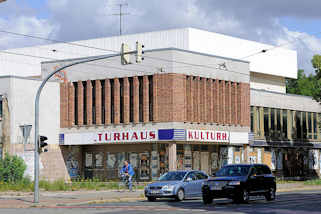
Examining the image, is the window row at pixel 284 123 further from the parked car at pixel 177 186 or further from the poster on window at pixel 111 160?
the parked car at pixel 177 186

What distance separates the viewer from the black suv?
2769 centimetres

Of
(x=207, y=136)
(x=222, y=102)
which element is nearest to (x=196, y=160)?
(x=207, y=136)

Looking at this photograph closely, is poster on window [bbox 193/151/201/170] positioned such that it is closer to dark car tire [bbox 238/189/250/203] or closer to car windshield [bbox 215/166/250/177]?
car windshield [bbox 215/166/250/177]

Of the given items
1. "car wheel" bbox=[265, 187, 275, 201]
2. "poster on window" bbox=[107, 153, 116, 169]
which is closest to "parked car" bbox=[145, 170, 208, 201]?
"car wheel" bbox=[265, 187, 275, 201]

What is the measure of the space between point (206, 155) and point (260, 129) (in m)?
6.95

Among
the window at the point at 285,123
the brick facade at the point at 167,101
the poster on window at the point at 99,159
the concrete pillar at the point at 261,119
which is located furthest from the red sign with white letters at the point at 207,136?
the window at the point at 285,123

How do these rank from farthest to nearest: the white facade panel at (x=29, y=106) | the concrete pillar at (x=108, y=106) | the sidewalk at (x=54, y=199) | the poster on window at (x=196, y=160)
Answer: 1. the poster on window at (x=196, y=160)
2. the concrete pillar at (x=108, y=106)
3. the white facade panel at (x=29, y=106)
4. the sidewalk at (x=54, y=199)

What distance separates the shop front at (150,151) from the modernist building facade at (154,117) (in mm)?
76

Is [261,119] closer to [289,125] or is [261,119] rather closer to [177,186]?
[289,125]

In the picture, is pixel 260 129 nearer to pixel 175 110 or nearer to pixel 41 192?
pixel 175 110

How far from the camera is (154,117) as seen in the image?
5066cm

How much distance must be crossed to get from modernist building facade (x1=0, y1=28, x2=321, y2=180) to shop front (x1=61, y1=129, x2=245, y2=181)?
0.08 metres

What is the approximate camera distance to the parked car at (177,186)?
101ft

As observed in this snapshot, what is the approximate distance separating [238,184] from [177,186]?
4.09 metres
